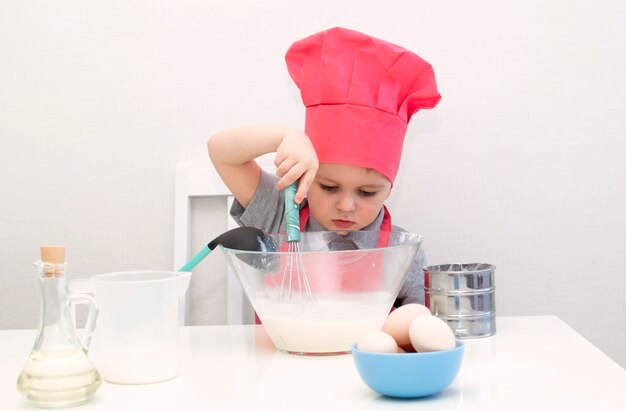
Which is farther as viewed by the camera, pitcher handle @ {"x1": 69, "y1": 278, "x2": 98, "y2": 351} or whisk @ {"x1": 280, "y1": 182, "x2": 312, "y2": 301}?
whisk @ {"x1": 280, "y1": 182, "x2": 312, "y2": 301}

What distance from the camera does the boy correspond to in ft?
3.31

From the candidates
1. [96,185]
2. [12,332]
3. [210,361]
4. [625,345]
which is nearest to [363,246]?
[210,361]

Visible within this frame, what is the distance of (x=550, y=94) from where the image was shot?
4.37 ft

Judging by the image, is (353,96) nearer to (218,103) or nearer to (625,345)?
(218,103)

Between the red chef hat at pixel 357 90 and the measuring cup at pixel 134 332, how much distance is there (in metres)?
0.42

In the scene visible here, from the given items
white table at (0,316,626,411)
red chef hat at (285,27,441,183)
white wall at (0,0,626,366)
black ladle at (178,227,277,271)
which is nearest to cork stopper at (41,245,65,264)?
white table at (0,316,626,411)

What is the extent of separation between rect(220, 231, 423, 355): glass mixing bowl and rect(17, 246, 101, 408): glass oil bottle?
0.71 feet

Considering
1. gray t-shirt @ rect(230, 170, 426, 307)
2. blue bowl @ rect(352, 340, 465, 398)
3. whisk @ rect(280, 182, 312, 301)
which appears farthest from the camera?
gray t-shirt @ rect(230, 170, 426, 307)

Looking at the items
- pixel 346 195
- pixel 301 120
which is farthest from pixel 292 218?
pixel 301 120

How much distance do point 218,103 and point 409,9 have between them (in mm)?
403

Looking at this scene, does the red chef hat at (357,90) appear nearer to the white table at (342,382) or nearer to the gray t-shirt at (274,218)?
the gray t-shirt at (274,218)

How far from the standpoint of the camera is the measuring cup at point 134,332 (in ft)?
2.19

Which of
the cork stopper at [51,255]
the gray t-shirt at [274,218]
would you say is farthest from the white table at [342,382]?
the gray t-shirt at [274,218]

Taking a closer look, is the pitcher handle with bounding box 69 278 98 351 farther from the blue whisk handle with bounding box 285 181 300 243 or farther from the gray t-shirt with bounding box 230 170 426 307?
the gray t-shirt with bounding box 230 170 426 307
